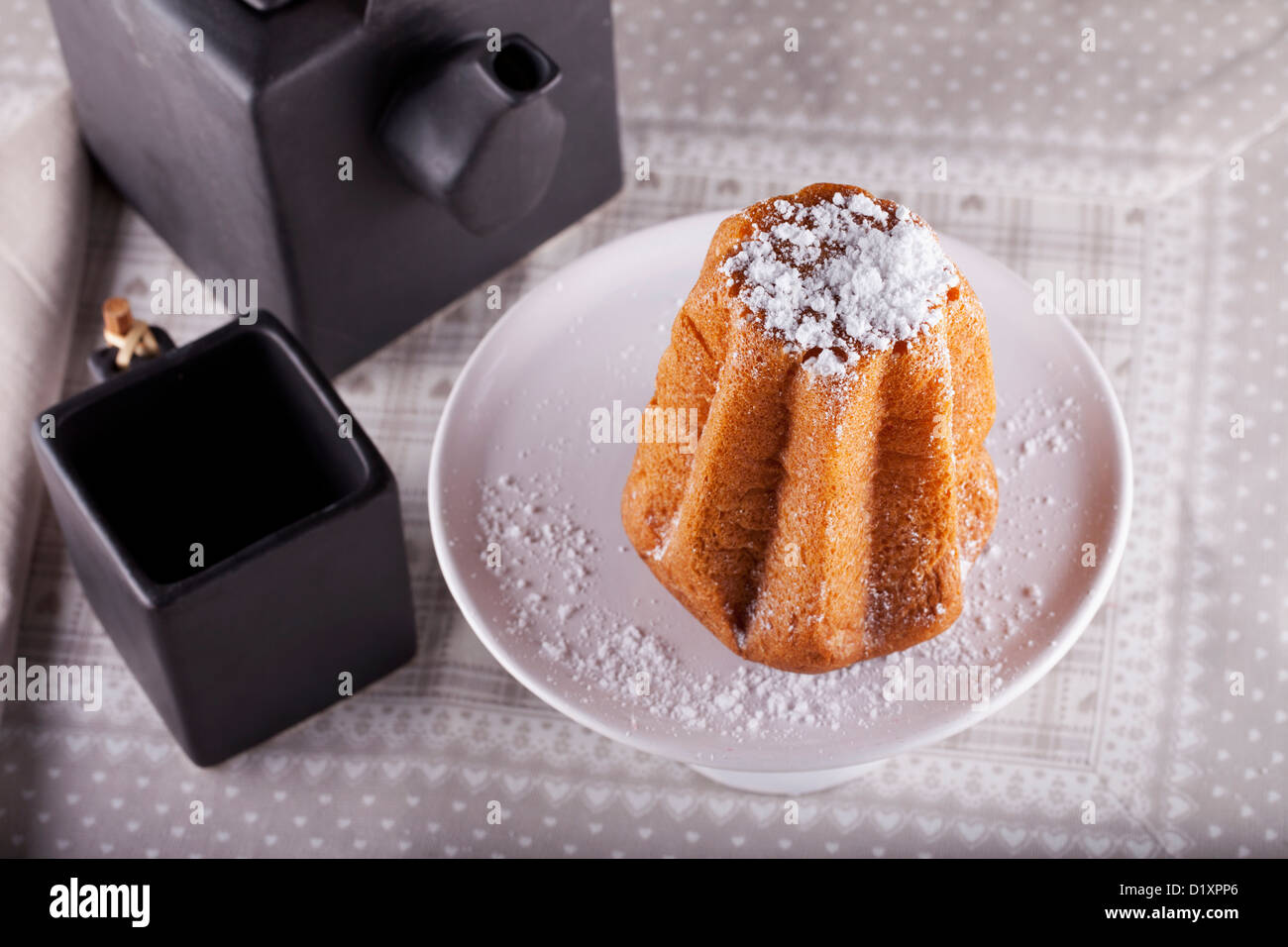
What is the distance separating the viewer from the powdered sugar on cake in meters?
0.82

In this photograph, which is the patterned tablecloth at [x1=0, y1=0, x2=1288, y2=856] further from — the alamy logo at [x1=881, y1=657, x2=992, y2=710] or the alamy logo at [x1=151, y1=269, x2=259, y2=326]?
the alamy logo at [x1=881, y1=657, x2=992, y2=710]

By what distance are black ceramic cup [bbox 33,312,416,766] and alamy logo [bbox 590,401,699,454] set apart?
0.48 feet

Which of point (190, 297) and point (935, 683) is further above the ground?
point (190, 297)

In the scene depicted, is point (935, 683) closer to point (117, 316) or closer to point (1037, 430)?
point (1037, 430)

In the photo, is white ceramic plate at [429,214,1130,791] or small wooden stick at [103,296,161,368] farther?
small wooden stick at [103,296,161,368]

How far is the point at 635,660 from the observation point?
3.00 feet

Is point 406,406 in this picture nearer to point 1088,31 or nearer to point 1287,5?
point 1088,31

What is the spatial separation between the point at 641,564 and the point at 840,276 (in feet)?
0.76

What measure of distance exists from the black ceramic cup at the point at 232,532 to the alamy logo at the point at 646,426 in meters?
0.15

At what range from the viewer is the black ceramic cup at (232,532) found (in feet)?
3.07

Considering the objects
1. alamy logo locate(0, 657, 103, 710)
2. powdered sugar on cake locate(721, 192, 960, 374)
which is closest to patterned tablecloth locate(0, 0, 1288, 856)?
alamy logo locate(0, 657, 103, 710)

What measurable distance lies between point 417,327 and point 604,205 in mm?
195
